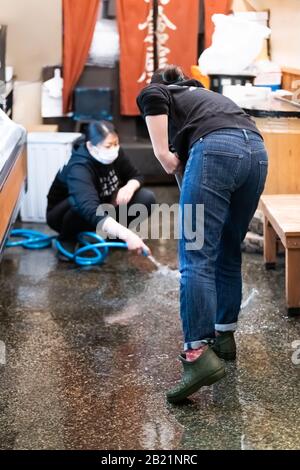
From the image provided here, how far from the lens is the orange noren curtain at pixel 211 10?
5.33 m

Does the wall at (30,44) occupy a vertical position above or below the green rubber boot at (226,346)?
above

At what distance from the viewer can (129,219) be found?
3951 mm

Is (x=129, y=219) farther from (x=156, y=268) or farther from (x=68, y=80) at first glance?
(x=68, y=80)

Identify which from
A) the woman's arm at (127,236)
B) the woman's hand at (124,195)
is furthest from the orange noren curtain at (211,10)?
the woman's arm at (127,236)

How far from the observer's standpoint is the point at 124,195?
149 inches

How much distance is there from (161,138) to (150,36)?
3401mm

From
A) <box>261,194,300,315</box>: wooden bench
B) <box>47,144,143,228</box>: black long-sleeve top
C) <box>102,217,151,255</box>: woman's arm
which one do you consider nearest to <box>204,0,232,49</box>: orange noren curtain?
<box>47,144,143,228</box>: black long-sleeve top

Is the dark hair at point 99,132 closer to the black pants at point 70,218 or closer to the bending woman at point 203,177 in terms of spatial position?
the black pants at point 70,218

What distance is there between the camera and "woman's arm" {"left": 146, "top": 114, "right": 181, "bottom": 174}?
2.23 metres

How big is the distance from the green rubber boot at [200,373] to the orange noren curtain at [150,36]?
143 inches

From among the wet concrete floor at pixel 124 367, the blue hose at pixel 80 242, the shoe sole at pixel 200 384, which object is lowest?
the blue hose at pixel 80 242

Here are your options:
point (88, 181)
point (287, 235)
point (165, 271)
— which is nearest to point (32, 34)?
point (88, 181)

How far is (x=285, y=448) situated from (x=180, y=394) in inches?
15.8
